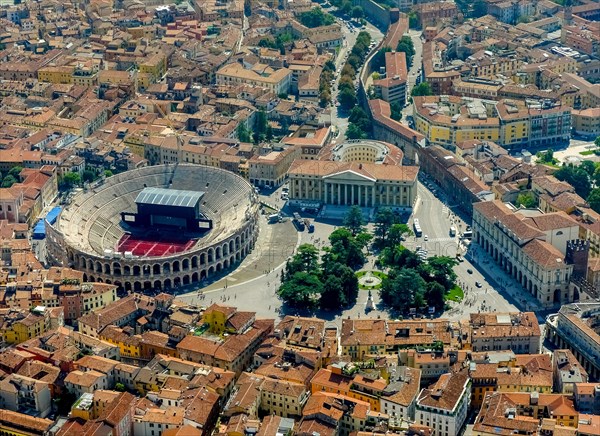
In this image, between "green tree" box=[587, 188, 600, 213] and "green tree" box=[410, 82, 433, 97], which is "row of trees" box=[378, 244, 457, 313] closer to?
"green tree" box=[587, 188, 600, 213]

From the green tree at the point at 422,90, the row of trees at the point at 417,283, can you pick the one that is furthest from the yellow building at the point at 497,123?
the row of trees at the point at 417,283

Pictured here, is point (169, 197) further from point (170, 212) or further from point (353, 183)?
point (353, 183)

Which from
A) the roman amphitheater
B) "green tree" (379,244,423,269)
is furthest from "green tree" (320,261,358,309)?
the roman amphitheater

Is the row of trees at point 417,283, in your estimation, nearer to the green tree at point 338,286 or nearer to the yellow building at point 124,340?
the green tree at point 338,286

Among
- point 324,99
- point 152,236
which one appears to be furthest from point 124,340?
point 324,99

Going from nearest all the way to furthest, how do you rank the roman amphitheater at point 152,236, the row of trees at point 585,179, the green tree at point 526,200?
the roman amphitheater at point 152,236
the green tree at point 526,200
the row of trees at point 585,179

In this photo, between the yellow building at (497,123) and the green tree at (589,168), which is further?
the yellow building at (497,123)

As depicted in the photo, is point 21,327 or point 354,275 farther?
point 354,275
